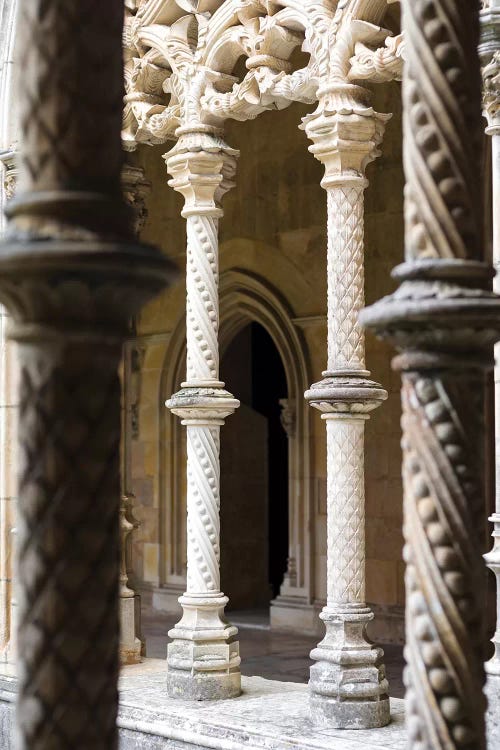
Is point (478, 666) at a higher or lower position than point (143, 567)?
higher

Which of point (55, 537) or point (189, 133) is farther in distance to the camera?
point (189, 133)

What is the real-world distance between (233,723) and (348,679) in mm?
633

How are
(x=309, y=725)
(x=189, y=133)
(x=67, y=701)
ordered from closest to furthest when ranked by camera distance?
(x=67, y=701), (x=309, y=725), (x=189, y=133)

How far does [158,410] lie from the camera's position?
Result: 1276 centimetres

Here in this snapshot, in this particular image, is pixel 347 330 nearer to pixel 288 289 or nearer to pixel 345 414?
pixel 345 414

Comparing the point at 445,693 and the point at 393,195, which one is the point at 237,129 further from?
the point at 445,693

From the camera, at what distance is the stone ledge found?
6.45m

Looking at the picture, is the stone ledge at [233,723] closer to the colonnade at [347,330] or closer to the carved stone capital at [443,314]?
the colonnade at [347,330]

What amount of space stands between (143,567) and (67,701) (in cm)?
1040

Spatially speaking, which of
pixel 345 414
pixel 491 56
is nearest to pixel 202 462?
pixel 345 414

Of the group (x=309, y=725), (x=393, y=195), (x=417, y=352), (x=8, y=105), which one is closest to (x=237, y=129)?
(x=393, y=195)

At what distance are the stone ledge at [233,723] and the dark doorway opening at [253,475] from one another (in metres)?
4.61

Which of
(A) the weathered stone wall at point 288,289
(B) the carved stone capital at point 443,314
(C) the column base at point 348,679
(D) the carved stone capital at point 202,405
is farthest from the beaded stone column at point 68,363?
(A) the weathered stone wall at point 288,289

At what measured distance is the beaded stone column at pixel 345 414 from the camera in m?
6.74
